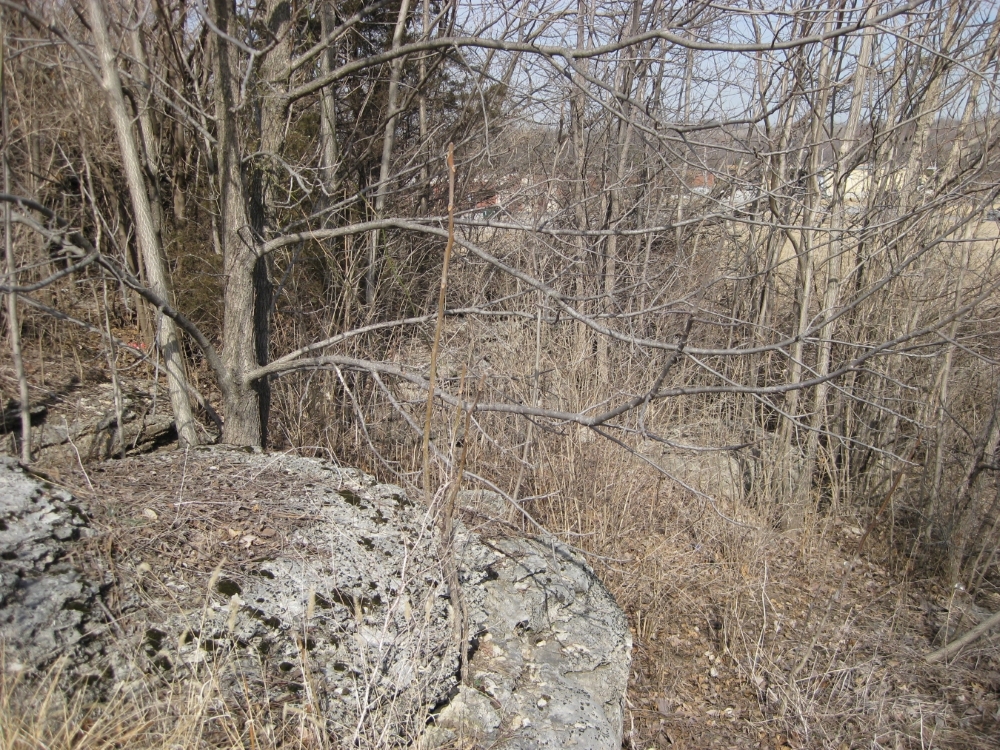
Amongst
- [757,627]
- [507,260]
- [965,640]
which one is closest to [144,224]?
[507,260]

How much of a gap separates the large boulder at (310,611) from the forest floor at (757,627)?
33 centimetres

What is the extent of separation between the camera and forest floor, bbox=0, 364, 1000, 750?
11.9 feet

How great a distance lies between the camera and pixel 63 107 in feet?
16.7

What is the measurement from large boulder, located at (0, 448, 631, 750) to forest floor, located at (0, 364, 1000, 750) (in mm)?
332

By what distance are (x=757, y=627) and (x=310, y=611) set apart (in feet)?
11.1

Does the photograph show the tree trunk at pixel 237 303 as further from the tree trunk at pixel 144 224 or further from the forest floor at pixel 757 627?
the forest floor at pixel 757 627

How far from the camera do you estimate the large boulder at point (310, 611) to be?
6.82 ft

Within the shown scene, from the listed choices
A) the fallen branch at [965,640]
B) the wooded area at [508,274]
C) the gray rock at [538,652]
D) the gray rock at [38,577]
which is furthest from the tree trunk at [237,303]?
the fallen branch at [965,640]

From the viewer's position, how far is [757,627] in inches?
175

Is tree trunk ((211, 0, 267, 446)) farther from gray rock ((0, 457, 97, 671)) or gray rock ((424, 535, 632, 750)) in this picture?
gray rock ((424, 535, 632, 750))

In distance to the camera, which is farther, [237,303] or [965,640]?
[965,640]

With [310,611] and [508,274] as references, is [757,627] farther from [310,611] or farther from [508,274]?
[310,611]

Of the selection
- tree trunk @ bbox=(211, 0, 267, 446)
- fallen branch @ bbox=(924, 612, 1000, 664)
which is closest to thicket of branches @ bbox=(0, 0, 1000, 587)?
tree trunk @ bbox=(211, 0, 267, 446)

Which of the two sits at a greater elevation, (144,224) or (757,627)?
(144,224)
